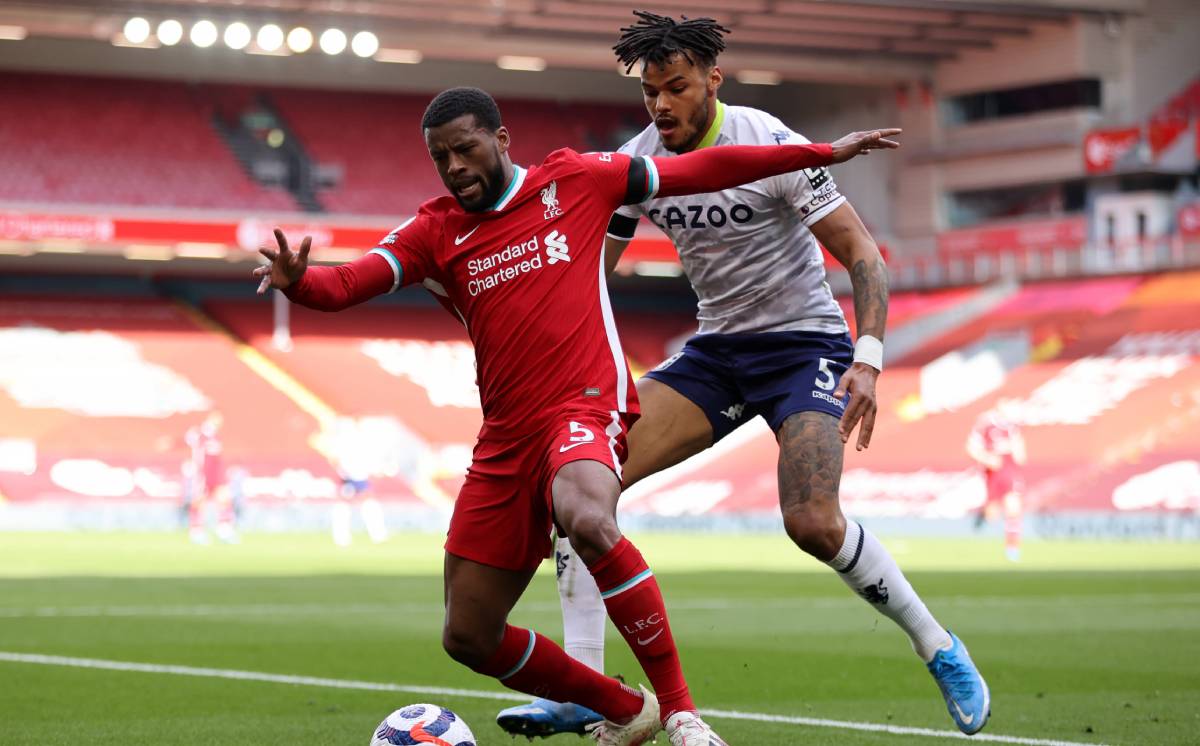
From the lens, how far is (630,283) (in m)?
46.2

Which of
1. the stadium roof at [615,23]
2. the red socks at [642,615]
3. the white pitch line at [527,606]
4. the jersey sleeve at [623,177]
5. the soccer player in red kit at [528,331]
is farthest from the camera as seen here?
the stadium roof at [615,23]

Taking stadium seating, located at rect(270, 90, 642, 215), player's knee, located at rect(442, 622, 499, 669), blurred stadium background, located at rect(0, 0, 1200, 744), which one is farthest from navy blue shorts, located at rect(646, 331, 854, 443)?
stadium seating, located at rect(270, 90, 642, 215)

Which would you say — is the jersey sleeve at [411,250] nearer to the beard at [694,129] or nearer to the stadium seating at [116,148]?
the beard at [694,129]

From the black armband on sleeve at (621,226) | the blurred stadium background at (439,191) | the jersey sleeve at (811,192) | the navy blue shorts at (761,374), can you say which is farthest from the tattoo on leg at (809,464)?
the blurred stadium background at (439,191)

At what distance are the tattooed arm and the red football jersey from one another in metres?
0.76

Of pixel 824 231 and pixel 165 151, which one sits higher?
pixel 165 151

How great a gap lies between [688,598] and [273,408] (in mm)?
23873

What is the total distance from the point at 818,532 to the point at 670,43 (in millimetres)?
1870

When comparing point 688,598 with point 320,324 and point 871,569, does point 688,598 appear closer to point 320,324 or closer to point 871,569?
point 871,569

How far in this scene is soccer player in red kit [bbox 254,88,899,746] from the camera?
5773 millimetres

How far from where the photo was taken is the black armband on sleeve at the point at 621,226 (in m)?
7.04

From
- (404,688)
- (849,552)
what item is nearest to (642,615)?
(849,552)

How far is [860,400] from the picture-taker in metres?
6.11

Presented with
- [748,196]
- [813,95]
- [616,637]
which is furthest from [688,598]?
[813,95]
